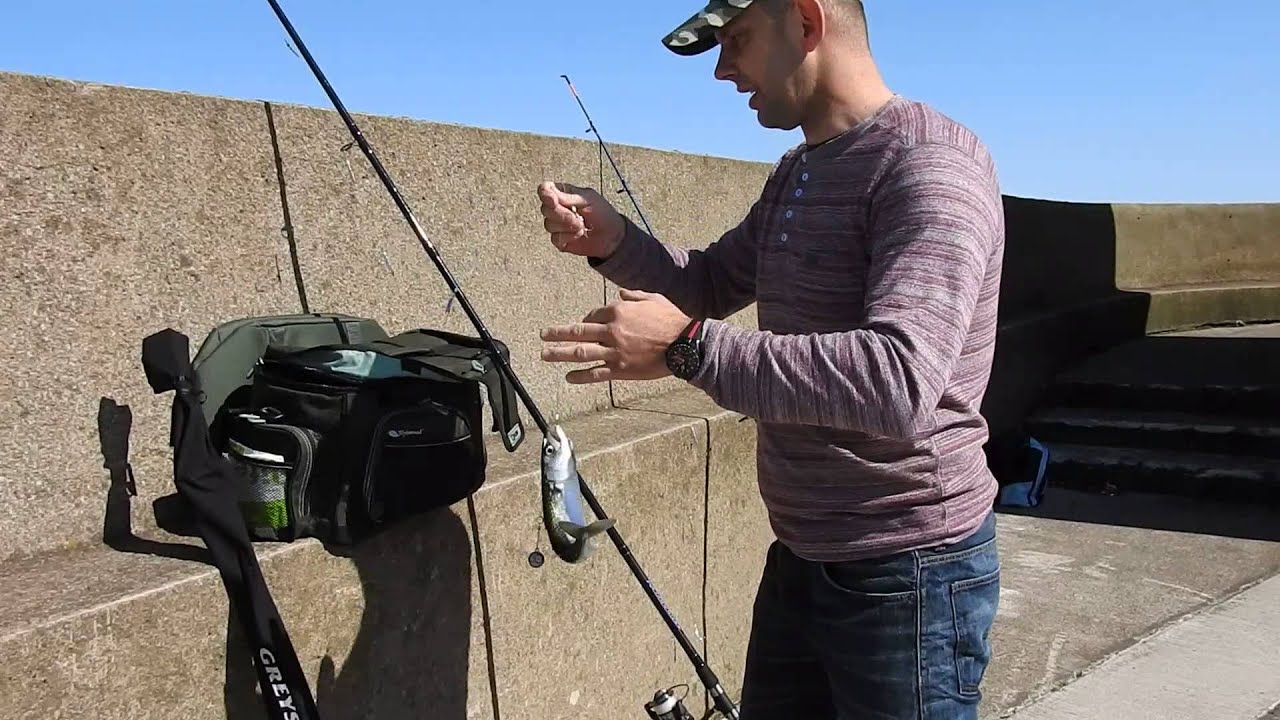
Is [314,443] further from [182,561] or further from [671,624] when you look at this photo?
[671,624]

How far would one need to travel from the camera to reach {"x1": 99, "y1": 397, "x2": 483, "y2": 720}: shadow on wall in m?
2.50

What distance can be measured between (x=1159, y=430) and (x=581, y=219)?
23.6ft

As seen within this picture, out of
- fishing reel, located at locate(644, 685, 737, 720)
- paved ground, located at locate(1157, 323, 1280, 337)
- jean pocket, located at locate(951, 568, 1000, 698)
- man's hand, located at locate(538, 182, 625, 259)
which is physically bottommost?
paved ground, located at locate(1157, 323, 1280, 337)

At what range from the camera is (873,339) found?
64.1 inches

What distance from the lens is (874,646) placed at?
77.2 inches

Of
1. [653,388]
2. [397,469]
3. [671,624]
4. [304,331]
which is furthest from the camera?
[653,388]

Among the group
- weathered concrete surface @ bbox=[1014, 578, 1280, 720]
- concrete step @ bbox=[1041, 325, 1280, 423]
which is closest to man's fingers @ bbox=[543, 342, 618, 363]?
weathered concrete surface @ bbox=[1014, 578, 1280, 720]

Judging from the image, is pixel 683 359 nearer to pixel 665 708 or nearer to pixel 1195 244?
pixel 665 708

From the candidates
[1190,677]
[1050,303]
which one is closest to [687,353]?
[1190,677]

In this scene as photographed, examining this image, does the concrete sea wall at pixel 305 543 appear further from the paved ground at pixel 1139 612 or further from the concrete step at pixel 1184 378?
the concrete step at pixel 1184 378

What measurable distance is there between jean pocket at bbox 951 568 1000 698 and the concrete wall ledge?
1.44 metres

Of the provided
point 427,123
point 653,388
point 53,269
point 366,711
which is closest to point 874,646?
point 366,711

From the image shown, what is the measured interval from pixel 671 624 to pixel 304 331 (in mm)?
1254

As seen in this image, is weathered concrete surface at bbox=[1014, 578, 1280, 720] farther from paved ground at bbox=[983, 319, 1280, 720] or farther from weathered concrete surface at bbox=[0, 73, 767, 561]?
weathered concrete surface at bbox=[0, 73, 767, 561]
